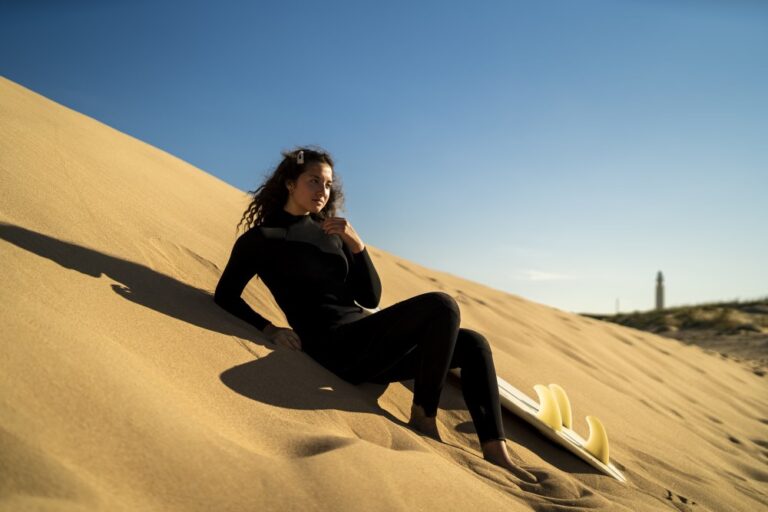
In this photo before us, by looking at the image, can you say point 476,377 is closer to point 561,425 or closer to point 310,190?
point 561,425

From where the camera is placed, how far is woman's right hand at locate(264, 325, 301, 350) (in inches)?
94.0

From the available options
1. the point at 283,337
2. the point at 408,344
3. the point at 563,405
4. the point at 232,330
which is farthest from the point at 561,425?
the point at 232,330

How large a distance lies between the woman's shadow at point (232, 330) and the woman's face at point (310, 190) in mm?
628

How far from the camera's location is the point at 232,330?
7.57 feet

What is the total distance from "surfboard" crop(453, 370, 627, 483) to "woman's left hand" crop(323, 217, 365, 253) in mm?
1011

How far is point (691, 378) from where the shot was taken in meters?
6.84

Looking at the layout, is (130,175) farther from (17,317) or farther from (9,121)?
(17,317)

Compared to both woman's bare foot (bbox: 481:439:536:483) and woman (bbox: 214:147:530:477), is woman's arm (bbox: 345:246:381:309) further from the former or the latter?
woman's bare foot (bbox: 481:439:536:483)

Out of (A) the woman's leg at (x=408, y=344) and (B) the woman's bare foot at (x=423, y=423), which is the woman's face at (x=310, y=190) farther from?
(B) the woman's bare foot at (x=423, y=423)

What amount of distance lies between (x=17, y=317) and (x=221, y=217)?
301 centimetres

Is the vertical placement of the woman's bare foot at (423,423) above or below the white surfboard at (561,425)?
below

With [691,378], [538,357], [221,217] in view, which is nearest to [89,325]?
[221,217]

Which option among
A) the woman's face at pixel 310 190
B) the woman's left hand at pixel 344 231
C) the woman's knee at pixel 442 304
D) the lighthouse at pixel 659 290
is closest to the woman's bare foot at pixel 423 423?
the woman's knee at pixel 442 304

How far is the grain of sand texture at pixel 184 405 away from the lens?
1.23m
